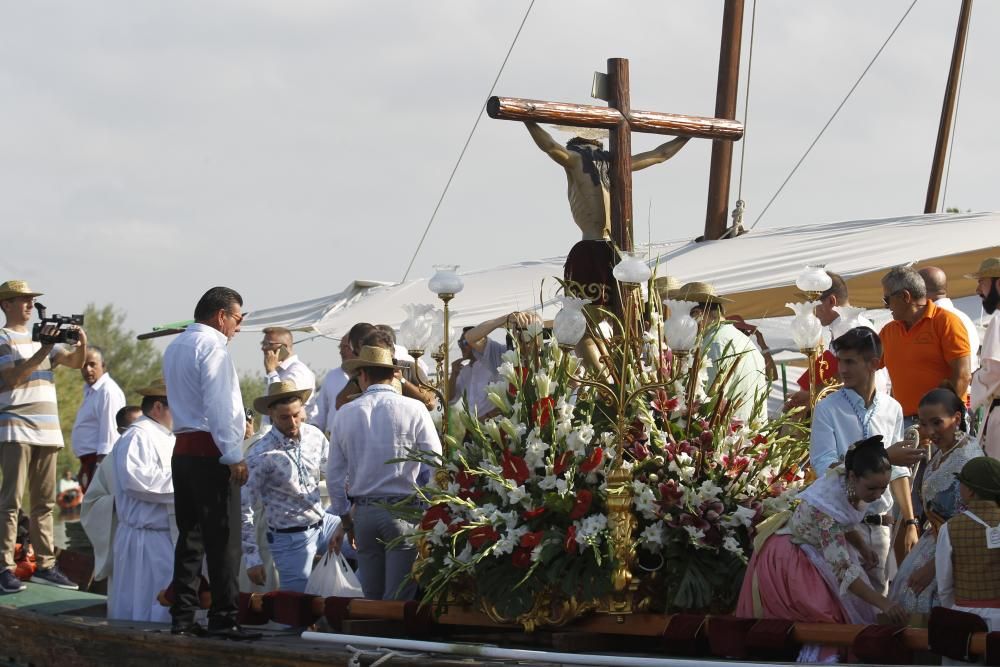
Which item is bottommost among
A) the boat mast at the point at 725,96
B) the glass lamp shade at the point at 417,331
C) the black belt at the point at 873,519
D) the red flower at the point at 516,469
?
the black belt at the point at 873,519

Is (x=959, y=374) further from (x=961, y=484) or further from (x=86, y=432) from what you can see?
(x=86, y=432)

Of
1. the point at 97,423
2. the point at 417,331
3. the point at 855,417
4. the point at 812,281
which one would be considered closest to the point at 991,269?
the point at 812,281

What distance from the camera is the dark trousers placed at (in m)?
7.12

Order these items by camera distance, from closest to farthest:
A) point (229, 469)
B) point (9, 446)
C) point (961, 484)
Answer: point (961, 484), point (229, 469), point (9, 446)

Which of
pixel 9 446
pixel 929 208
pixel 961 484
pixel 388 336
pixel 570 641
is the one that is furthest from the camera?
pixel 929 208

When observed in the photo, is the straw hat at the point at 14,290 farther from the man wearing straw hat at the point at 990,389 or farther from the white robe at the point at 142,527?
the man wearing straw hat at the point at 990,389

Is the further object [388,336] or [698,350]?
[388,336]

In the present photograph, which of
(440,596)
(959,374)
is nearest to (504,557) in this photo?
(440,596)

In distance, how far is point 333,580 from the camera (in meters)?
7.65

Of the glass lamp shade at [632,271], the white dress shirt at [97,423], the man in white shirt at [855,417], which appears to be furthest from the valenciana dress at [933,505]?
the white dress shirt at [97,423]

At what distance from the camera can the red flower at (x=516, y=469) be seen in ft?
21.1

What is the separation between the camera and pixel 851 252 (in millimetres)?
11344

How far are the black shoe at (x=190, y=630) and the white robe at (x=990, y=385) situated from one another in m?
4.02

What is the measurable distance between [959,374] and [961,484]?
1.97 metres
